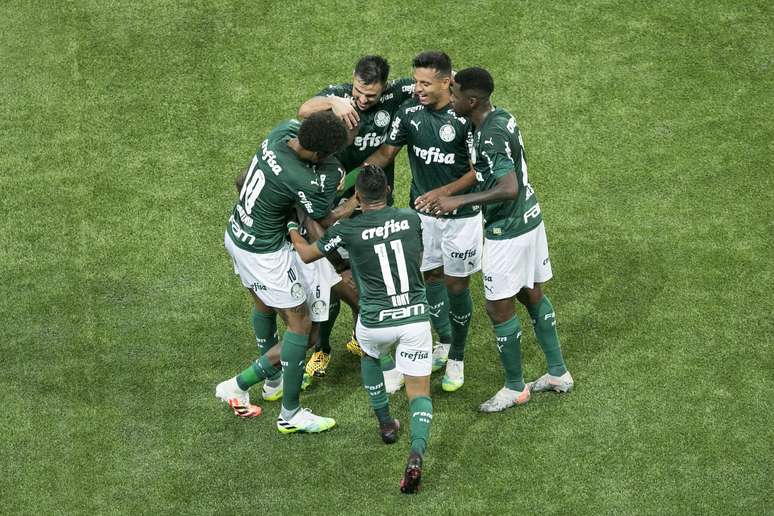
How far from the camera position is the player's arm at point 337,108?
861 cm

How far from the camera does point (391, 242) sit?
7816 millimetres

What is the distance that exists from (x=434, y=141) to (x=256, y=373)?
7.51 ft

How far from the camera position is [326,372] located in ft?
31.1

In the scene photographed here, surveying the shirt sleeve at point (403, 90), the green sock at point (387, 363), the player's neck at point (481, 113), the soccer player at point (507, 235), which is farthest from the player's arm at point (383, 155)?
the green sock at point (387, 363)

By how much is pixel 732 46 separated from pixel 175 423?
7.73 metres

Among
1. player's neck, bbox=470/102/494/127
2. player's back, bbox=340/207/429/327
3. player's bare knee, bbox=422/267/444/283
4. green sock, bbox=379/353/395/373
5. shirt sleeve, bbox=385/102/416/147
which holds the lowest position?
green sock, bbox=379/353/395/373

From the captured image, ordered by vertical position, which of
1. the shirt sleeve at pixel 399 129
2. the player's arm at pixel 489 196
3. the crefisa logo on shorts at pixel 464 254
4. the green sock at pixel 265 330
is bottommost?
the green sock at pixel 265 330

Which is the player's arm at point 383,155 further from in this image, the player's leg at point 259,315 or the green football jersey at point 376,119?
the player's leg at point 259,315

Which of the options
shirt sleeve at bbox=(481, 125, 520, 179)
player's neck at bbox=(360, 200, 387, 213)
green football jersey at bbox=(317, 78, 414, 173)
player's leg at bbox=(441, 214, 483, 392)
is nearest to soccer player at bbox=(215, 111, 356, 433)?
player's neck at bbox=(360, 200, 387, 213)

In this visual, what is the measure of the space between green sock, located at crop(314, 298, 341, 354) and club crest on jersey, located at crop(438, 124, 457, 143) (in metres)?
1.67

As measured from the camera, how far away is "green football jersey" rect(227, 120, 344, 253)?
8.02m

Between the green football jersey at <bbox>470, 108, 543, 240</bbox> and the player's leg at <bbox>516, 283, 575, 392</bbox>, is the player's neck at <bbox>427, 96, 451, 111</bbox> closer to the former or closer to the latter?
the green football jersey at <bbox>470, 108, 543, 240</bbox>

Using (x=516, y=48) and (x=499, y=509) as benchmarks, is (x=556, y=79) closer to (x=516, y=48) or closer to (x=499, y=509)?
(x=516, y=48)

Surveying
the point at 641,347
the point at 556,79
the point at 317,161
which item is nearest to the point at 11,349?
the point at 317,161
